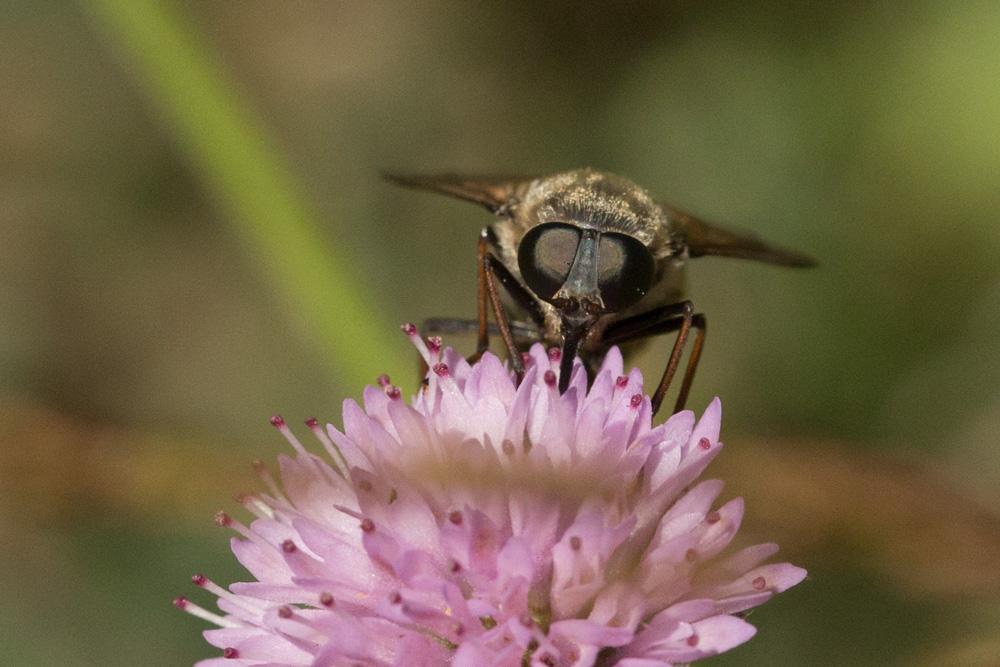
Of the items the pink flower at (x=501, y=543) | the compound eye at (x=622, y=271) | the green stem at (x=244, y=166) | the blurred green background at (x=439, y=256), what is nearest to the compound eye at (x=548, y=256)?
the compound eye at (x=622, y=271)

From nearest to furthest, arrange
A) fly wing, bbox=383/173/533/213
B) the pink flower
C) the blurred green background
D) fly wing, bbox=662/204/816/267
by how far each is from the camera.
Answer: the pink flower < fly wing, bbox=662/204/816/267 < fly wing, bbox=383/173/533/213 < the blurred green background

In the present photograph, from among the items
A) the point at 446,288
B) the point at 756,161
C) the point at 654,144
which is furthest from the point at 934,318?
the point at 446,288

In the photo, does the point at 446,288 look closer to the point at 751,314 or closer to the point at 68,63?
the point at 751,314

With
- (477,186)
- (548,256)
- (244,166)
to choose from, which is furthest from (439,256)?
(548,256)

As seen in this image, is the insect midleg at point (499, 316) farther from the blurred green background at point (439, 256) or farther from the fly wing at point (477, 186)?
the blurred green background at point (439, 256)

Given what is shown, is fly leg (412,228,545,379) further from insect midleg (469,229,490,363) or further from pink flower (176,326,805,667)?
pink flower (176,326,805,667)

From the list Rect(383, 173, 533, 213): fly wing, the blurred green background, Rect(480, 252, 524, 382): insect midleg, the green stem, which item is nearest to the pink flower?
Rect(480, 252, 524, 382): insect midleg
